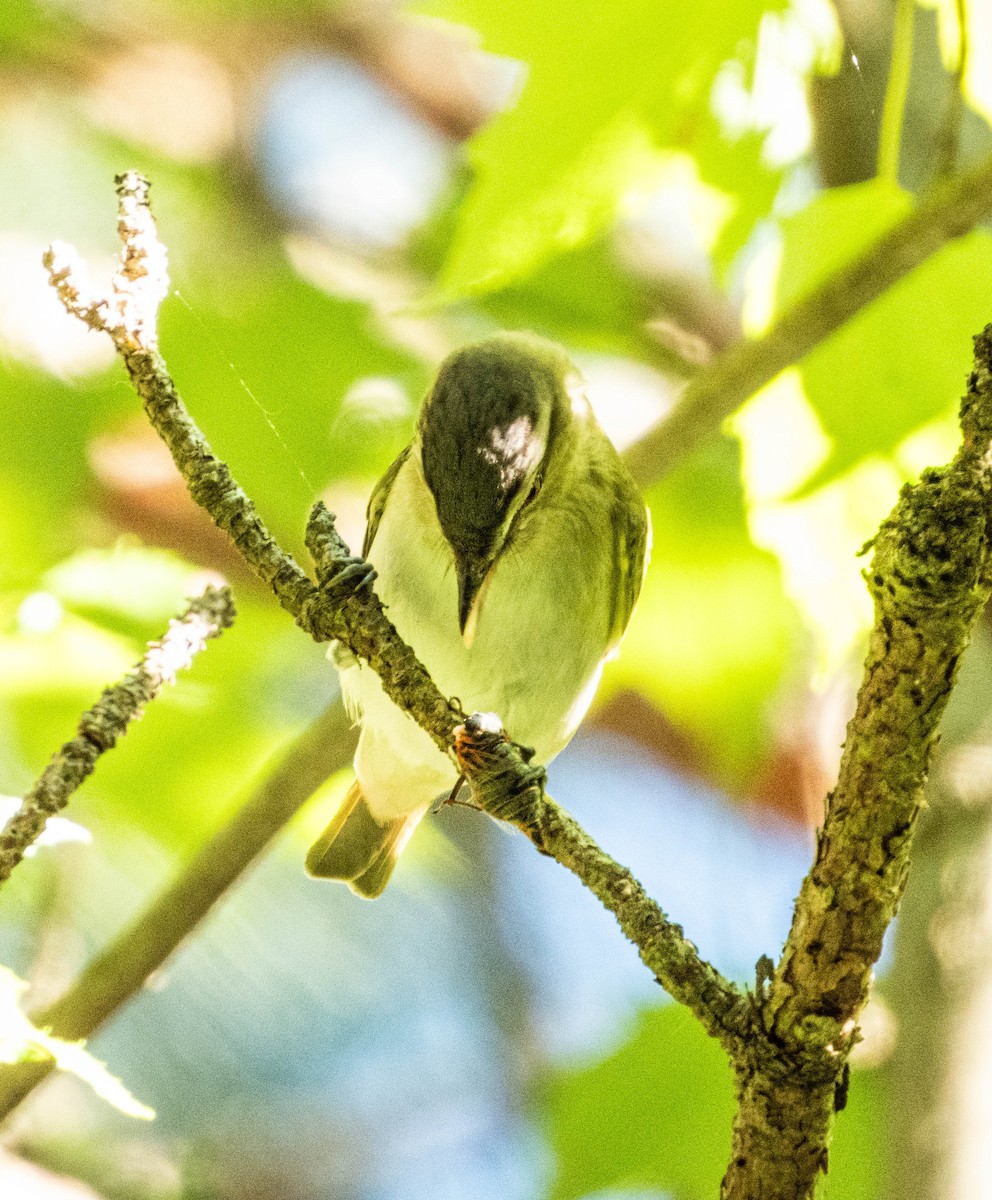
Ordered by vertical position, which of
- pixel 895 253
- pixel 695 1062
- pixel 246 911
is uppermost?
pixel 895 253

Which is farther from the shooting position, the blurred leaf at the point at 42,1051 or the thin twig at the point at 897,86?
the thin twig at the point at 897,86

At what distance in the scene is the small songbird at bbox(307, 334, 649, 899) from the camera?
3.40 feet

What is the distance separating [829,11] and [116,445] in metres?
0.84

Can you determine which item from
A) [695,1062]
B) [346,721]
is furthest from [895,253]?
[695,1062]

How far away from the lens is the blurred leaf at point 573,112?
0.86 meters

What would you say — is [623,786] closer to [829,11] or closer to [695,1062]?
[695,1062]

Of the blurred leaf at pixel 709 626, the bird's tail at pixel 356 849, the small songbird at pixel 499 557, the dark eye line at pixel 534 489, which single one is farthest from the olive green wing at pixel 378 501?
the blurred leaf at pixel 709 626

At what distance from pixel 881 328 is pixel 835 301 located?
0.08m

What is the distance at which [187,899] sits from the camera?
3.59 ft

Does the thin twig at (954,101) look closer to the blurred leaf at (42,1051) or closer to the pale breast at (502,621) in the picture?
the pale breast at (502,621)

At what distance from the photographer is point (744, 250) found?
3.42 ft

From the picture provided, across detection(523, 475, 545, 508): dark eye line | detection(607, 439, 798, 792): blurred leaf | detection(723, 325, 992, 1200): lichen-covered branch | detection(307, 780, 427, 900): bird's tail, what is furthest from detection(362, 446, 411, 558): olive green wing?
detection(723, 325, 992, 1200): lichen-covered branch

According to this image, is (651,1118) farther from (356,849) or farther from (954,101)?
(954,101)

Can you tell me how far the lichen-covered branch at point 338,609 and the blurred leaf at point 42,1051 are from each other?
299 millimetres
